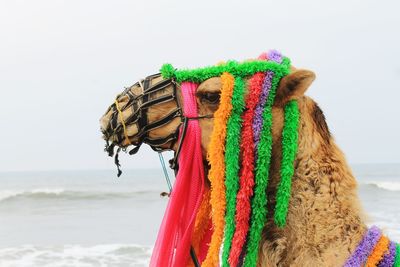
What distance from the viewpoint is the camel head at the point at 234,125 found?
8.05 feet

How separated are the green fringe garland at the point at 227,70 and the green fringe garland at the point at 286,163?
0.76 feet

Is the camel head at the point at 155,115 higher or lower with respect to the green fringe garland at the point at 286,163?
higher

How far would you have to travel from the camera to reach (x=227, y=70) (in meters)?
2.59

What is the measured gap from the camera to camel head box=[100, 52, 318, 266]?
2453mm

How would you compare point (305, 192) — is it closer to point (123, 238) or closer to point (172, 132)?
point (172, 132)

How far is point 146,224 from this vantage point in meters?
19.2

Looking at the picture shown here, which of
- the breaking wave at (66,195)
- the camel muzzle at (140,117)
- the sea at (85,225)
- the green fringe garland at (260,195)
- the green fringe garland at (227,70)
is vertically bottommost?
the breaking wave at (66,195)

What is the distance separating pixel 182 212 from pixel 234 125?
0.56 meters

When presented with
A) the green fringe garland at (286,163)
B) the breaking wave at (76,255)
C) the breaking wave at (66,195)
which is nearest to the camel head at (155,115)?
the green fringe garland at (286,163)

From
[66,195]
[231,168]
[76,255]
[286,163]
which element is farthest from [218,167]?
[66,195]

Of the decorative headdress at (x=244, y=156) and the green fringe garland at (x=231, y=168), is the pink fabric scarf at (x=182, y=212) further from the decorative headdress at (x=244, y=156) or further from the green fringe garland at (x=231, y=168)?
the green fringe garland at (x=231, y=168)

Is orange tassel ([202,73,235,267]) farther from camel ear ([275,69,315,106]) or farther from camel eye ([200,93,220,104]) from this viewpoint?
camel ear ([275,69,315,106])

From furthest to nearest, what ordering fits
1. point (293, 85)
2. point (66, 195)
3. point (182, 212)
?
point (66, 195) → point (182, 212) → point (293, 85)

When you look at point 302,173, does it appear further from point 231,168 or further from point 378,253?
point 378,253
